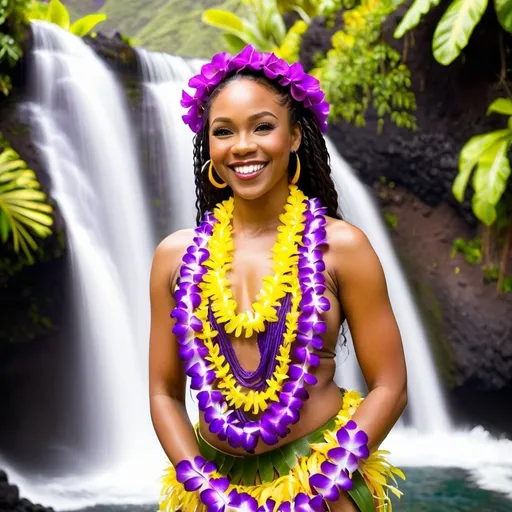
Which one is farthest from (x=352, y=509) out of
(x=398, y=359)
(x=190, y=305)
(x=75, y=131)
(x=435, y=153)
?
(x=435, y=153)

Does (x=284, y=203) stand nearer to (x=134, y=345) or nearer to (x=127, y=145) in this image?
(x=134, y=345)

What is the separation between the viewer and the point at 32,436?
620 centimetres

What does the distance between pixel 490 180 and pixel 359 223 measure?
5.44 feet

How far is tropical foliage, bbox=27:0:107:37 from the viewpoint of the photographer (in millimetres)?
10677

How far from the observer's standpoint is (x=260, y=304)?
1.90 meters

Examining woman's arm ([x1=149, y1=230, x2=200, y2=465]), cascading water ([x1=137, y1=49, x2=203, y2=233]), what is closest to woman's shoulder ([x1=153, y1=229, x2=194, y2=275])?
woman's arm ([x1=149, y1=230, x2=200, y2=465])

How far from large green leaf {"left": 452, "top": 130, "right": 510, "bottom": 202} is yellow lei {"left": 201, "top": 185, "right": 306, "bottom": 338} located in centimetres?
500

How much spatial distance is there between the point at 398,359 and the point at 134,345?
15.7 feet

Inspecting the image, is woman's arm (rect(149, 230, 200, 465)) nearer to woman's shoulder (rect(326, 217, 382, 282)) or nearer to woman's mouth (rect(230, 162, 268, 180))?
woman's mouth (rect(230, 162, 268, 180))

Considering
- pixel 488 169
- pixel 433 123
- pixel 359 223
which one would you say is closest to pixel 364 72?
pixel 433 123

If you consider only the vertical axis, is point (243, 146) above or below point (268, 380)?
above

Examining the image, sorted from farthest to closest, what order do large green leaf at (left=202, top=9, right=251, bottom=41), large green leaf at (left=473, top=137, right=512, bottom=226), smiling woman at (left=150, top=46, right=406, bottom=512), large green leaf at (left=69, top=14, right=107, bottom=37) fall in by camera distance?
large green leaf at (left=202, top=9, right=251, bottom=41)
large green leaf at (left=69, top=14, right=107, bottom=37)
large green leaf at (left=473, top=137, right=512, bottom=226)
smiling woman at (left=150, top=46, right=406, bottom=512)

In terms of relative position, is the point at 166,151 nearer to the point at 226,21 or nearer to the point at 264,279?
the point at 226,21

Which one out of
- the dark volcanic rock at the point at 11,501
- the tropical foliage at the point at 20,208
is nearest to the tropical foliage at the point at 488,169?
the tropical foliage at the point at 20,208
